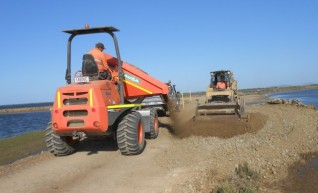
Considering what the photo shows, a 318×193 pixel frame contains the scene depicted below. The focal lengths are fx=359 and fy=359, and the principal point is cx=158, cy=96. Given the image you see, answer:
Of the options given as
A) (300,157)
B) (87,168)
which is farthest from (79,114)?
(300,157)

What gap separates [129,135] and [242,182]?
128 inches

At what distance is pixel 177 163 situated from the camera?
30.3ft

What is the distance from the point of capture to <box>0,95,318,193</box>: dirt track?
7.69 m

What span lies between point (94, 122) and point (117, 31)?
3036mm

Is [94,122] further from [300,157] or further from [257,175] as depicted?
[300,157]

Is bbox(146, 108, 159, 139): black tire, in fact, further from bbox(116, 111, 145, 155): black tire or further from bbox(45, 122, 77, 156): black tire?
bbox(45, 122, 77, 156): black tire

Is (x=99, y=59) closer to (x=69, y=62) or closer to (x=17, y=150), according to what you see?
(x=69, y=62)

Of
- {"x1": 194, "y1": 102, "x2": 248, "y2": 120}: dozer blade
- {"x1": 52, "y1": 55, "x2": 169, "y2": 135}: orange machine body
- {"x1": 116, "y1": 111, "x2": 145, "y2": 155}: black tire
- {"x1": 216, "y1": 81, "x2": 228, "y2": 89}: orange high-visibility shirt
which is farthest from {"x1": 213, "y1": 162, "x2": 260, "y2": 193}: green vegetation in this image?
{"x1": 216, "y1": 81, "x2": 228, "y2": 89}: orange high-visibility shirt

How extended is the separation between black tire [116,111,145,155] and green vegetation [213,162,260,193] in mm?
2844

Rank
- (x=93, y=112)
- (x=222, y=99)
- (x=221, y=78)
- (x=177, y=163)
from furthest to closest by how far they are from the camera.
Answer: (x=221, y=78) → (x=222, y=99) → (x=177, y=163) → (x=93, y=112)

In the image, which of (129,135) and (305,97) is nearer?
(129,135)

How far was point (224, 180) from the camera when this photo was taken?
26.7 ft

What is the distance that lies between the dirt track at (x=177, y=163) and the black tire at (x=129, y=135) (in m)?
0.24

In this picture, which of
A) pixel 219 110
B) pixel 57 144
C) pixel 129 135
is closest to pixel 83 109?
pixel 129 135
